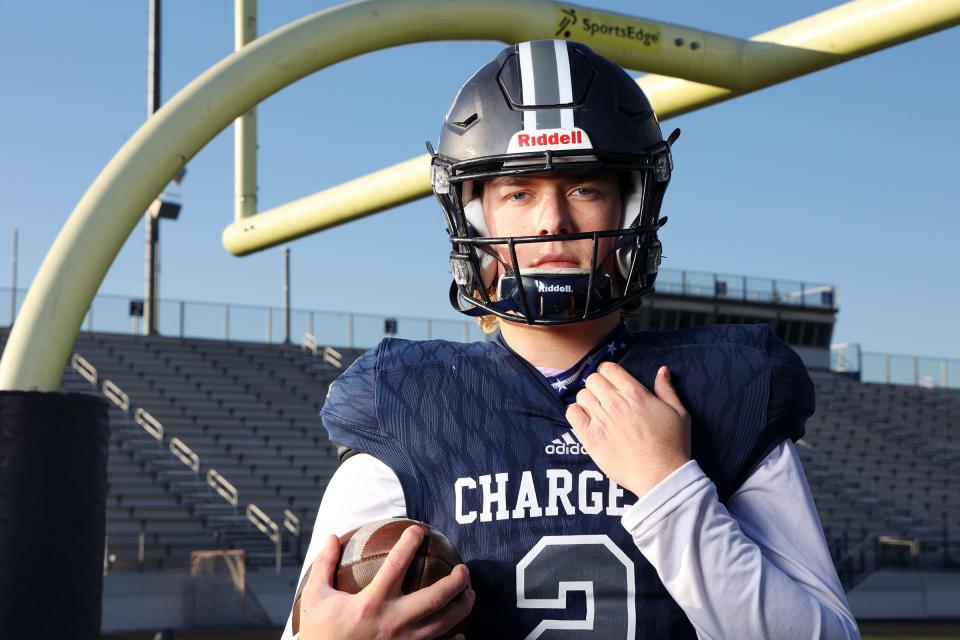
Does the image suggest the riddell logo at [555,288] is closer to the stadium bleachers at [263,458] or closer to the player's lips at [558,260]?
the player's lips at [558,260]

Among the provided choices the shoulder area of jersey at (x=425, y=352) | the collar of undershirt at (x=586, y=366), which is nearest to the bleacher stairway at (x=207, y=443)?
the shoulder area of jersey at (x=425, y=352)

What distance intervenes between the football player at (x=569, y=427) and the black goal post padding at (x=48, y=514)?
4.85 ft

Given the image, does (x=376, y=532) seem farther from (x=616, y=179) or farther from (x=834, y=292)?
(x=834, y=292)

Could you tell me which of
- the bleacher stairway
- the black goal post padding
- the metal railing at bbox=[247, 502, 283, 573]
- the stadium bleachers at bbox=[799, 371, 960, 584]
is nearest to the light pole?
the bleacher stairway

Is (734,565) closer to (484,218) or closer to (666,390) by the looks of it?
(666,390)

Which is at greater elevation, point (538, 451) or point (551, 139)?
point (551, 139)

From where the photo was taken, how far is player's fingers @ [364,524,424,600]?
131cm

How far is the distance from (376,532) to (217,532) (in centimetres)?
1214

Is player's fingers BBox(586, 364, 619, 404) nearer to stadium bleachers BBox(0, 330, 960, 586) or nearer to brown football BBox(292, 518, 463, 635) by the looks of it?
brown football BBox(292, 518, 463, 635)

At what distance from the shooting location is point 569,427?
5.00ft

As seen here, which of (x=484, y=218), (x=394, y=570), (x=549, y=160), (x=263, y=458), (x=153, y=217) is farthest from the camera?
(x=153, y=217)

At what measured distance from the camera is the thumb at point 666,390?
148 centimetres

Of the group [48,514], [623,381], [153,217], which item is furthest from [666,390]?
[153,217]

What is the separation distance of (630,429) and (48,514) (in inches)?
75.7
